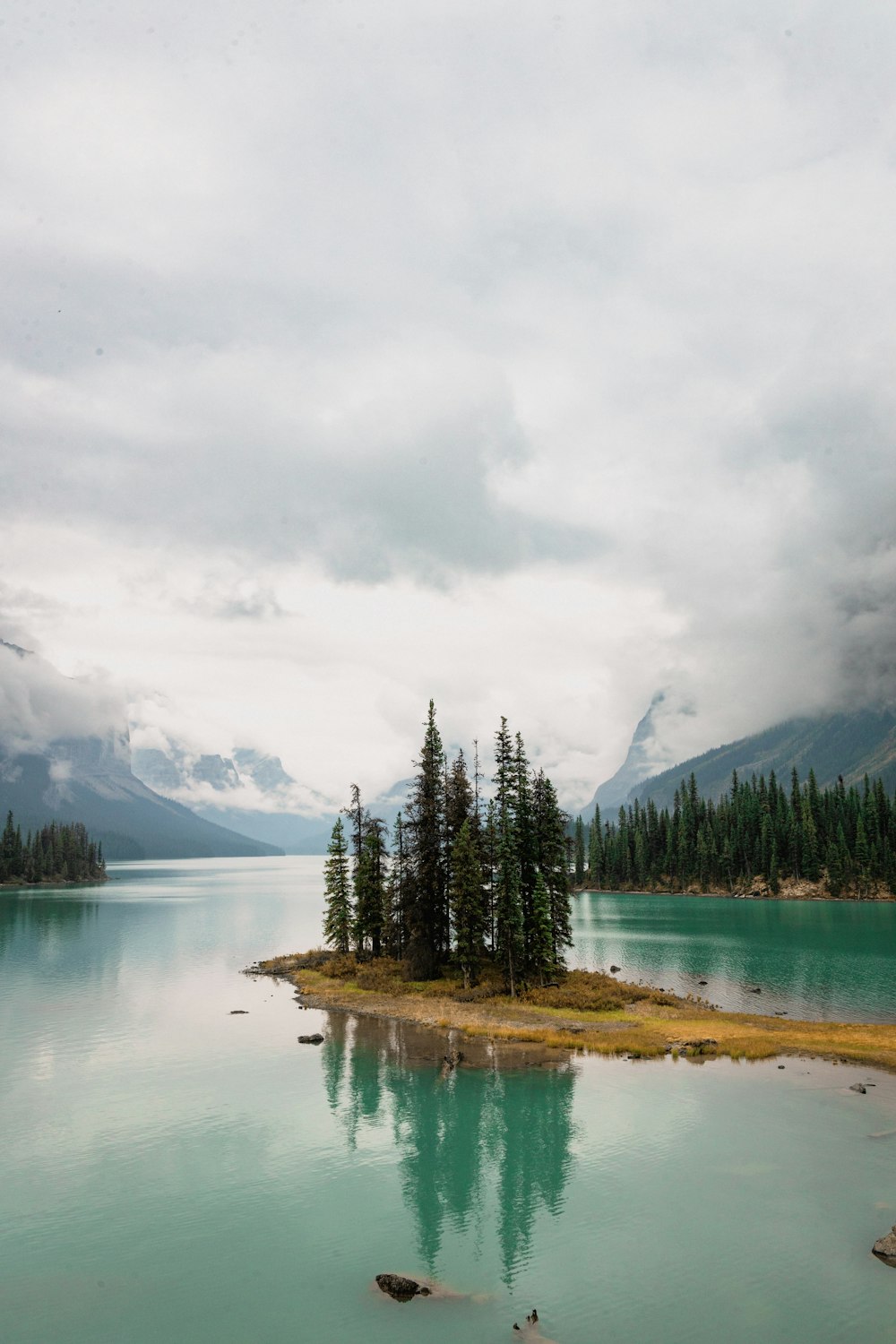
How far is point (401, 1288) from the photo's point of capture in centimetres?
2161

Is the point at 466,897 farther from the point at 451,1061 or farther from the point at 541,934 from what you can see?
the point at 451,1061

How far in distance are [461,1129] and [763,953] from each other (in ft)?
223

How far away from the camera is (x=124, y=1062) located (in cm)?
4625

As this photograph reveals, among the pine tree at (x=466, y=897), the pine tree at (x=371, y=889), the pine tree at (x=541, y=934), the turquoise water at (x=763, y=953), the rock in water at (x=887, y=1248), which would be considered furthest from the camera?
the pine tree at (x=371, y=889)

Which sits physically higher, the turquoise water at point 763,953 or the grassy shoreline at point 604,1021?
the grassy shoreline at point 604,1021

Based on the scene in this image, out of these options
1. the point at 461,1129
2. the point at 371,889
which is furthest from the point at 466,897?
the point at 461,1129

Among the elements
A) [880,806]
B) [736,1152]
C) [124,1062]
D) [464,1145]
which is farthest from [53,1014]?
[880,806]

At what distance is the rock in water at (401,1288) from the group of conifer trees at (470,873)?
39667 millimetres

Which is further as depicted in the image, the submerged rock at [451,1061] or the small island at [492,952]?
the small island at [492,952]

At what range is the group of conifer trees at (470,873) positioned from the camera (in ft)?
211

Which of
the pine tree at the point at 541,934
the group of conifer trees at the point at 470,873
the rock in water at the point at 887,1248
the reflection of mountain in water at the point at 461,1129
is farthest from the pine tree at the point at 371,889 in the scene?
the rock in water at the point at 887,1248

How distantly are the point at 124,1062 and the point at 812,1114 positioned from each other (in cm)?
3724

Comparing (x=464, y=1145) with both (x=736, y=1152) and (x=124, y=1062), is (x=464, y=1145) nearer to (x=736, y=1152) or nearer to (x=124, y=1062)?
(x=736, y=1152)

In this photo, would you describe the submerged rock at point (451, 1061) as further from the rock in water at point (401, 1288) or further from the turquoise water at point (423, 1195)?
the rock in water at point (401, 1288)
